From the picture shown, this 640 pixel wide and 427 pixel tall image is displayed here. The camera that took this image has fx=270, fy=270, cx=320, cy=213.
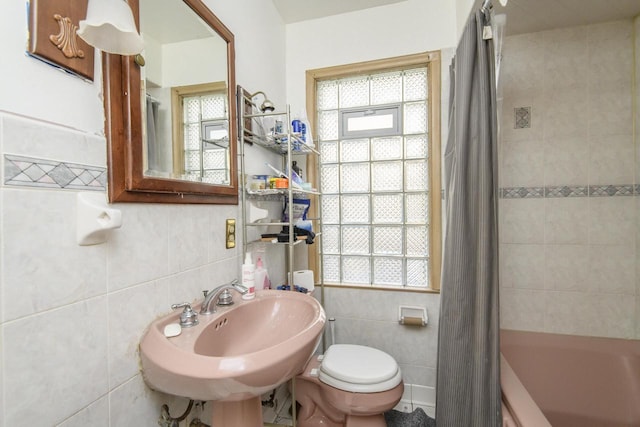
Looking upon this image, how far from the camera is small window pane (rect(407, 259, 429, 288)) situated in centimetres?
176

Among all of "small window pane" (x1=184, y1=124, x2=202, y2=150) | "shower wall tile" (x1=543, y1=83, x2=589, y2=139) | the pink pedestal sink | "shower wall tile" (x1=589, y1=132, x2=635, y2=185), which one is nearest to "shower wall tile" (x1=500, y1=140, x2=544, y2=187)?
"shower wall tile" (x1=543, y1=83, x2=589, y2=139)

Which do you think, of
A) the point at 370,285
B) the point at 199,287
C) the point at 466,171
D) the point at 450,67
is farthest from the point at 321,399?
the point at 450,67

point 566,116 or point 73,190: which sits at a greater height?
point 566,116

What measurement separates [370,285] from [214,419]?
3.94ft

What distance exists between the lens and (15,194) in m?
0.50

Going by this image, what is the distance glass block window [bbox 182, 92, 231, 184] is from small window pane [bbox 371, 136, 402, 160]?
3.34 ft

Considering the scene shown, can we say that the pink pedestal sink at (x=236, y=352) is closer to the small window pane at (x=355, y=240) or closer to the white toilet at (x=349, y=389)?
the white toilet at (x=349, y=389)

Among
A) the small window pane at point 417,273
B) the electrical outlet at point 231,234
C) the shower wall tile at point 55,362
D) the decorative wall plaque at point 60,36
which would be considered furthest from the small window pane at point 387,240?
the decorative wall plaque at point 60,36

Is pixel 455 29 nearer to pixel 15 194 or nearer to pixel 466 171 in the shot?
pixel 466 171

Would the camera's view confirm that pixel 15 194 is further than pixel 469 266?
No

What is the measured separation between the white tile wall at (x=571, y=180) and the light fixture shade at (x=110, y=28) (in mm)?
1873

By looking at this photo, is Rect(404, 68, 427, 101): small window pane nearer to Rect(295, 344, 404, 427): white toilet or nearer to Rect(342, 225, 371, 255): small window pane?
Rect(342, 225, 371, 255): small window pane

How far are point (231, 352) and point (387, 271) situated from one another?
1.19 m

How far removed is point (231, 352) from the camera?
0.90 metres
